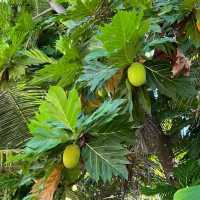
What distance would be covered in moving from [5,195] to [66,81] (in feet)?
1.93

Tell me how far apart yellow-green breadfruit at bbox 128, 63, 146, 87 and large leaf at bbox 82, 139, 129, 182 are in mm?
185

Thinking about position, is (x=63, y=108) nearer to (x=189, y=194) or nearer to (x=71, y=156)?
(x=71, y=156)

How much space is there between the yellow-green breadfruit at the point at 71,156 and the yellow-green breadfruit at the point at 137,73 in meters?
0.26

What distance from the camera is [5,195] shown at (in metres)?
2.00

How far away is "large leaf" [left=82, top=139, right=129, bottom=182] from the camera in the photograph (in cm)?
137

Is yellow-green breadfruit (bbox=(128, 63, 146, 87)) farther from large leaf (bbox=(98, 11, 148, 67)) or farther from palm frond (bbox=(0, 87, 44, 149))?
palm frond (bbox=(0, 87, 44, 149))

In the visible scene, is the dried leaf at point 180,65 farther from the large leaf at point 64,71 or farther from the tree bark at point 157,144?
the tree bark at point 157,144

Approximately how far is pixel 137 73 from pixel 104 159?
26 cm

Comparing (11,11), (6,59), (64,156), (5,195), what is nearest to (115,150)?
(64,156)

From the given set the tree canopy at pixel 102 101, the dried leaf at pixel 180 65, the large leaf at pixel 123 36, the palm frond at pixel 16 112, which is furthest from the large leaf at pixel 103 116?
the palm frond at pixel 16 112

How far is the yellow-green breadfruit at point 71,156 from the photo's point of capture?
133cm

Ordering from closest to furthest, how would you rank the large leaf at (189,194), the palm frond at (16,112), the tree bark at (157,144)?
1. the large leaf at (189,194)
2. the tree bark at (157,144)
3. the palm frond at (16,112)

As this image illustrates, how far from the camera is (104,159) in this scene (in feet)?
4.58

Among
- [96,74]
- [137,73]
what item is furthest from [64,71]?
[137,73]
